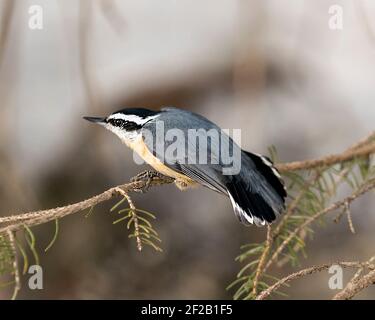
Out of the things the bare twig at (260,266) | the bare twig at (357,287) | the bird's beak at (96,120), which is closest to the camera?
the bare twig at (357,287)

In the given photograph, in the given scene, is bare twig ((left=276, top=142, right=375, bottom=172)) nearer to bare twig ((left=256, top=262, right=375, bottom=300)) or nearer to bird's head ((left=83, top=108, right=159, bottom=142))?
bird's head ((left=83, top=108, right=159, bottom=142))

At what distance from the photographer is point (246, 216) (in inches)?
50.4

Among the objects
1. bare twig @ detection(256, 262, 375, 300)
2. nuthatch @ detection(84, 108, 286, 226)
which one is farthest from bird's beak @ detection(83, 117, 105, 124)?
bare twig @ detection(256, 262, 375, 300)

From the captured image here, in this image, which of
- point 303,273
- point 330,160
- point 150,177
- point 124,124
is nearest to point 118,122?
point 124,124

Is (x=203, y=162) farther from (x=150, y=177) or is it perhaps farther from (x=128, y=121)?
(x=128, y=121)

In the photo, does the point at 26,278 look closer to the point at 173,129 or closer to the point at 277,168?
the point at 173,129

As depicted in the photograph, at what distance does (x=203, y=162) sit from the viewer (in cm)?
141

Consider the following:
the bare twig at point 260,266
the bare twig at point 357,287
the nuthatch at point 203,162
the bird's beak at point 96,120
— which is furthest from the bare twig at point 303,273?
the bird's beak at point 96,120

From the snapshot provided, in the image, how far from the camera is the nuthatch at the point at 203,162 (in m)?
1.34

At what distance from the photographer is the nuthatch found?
1342mm

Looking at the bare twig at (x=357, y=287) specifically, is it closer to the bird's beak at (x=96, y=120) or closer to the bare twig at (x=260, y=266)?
the bare twig at (x=260, y=266)

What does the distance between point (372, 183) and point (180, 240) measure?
1036 mm

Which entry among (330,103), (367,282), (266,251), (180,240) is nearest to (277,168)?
(266,251)

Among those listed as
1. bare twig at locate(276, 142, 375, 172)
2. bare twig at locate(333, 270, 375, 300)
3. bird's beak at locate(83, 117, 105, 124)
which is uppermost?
bird's beak at locate(83, 117, 105, 124)
